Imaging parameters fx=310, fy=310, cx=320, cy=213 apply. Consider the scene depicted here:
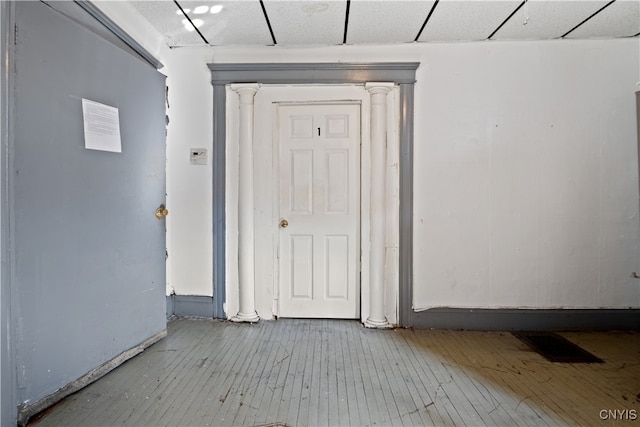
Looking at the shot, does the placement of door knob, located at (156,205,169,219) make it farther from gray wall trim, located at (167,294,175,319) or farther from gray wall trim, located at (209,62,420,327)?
gray wall trim, located at (167,294,175,319)

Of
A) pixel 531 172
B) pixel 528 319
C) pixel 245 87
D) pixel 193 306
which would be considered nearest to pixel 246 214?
pixel 193 306

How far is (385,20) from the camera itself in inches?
87.8

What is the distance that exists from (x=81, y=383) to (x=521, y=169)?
332cm

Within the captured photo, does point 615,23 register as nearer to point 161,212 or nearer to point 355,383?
point 355,383

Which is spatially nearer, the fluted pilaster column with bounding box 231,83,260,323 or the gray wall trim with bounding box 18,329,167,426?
the gray wall trim with bounding box 18,329,167,426

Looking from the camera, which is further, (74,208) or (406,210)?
(406,210)

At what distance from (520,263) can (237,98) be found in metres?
2.74

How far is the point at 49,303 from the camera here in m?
1.51

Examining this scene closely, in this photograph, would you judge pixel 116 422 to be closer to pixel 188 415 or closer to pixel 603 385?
pixel 188 415

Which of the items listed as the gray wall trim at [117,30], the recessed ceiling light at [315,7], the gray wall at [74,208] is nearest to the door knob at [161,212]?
the gray wall at [74,208]

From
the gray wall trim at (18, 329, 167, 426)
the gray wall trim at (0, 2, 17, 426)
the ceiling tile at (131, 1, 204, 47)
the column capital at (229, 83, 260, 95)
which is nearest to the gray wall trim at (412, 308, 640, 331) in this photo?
the gray wall trim at (18, 329, 167, 426)

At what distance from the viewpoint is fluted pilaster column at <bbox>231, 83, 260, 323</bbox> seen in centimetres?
262

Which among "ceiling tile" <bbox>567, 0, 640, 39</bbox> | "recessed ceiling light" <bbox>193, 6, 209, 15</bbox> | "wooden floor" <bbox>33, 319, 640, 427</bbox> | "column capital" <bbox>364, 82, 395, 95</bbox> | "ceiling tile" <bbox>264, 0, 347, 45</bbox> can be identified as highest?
"recessed ceiling light" <bbox>193, 6, 209, 15</bbox>

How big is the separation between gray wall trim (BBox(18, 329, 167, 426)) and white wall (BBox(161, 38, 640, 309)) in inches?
82.7
